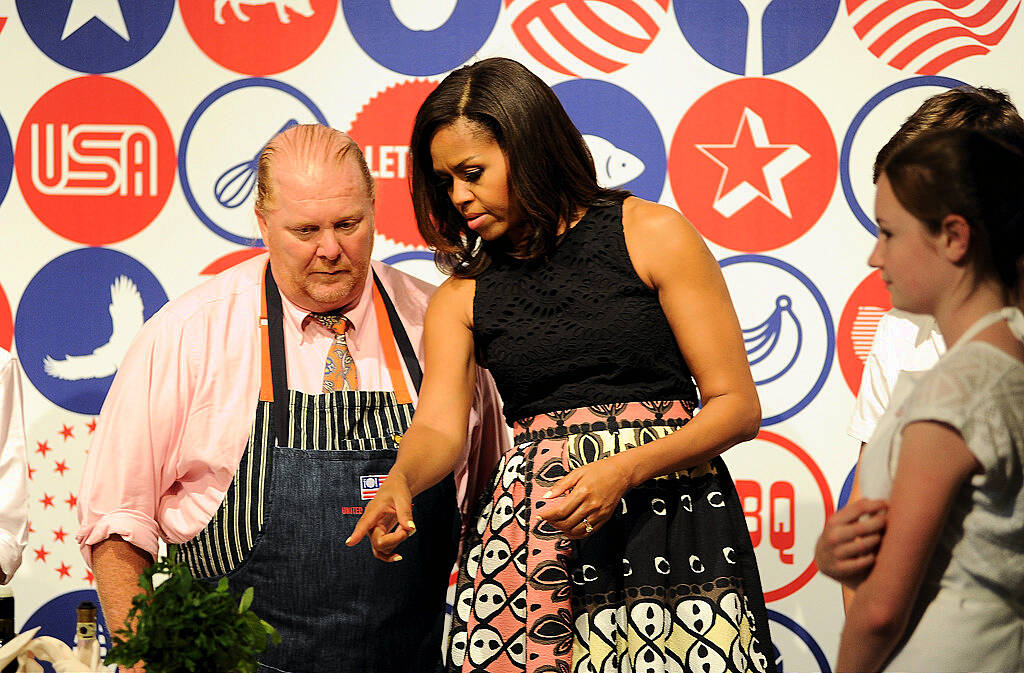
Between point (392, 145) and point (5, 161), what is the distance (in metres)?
0.90

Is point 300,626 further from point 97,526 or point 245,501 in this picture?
point 97,526

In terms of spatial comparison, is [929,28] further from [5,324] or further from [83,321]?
[5,324]

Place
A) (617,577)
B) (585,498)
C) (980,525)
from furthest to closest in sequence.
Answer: (617,577)
(585,498)
(980,525)

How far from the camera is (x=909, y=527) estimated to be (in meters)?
0.86

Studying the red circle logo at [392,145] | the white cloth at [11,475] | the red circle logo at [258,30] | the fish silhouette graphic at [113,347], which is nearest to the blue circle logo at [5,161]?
the fish silhouette graphic at [113,347]

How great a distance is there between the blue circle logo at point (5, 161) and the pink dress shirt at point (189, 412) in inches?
33.0

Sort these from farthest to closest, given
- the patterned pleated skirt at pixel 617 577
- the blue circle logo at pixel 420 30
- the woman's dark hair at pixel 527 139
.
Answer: the blue circle logo at pixel 420 30 < the woman's dark hair at pixel 527 139 < the patterned pleated skirt at pixel 617 577

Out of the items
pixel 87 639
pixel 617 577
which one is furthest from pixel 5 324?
pixel 617 577

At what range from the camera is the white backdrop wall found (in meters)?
2.44

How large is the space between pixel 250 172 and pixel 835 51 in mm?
1328

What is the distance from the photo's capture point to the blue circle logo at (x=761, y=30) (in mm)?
2449

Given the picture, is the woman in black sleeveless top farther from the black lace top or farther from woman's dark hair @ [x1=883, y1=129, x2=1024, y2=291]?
woman's dark hair @ [x1=883, y1=129, x2=1024, y2=291]

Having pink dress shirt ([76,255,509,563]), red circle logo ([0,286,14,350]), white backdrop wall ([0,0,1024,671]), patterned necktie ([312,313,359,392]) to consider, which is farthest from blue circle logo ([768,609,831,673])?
red circle logo ([0,286,14,350])

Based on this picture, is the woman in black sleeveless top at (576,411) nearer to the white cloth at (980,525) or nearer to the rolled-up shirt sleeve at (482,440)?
the rolled-up shirt sleeve at (482,440)
